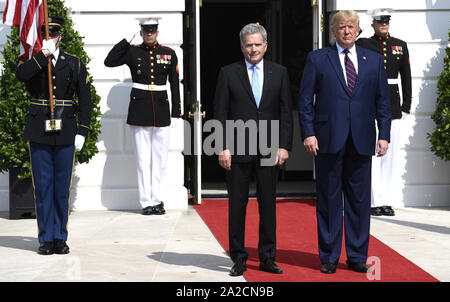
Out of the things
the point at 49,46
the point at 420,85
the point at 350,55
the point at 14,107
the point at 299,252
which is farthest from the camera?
the point at 420,85

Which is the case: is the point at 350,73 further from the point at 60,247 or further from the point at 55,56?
the point at 60,247

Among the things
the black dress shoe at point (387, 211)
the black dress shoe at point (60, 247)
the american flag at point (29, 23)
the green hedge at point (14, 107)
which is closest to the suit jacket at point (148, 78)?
the green hedge at point (14, 107)

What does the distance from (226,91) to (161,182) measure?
11.2 feet

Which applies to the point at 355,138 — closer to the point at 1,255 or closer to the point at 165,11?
the point at 1,255

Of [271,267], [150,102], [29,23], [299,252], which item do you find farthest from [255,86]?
[150,102]

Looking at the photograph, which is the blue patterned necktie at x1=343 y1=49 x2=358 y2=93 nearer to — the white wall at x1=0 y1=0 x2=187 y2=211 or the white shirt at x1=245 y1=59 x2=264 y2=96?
the white shirt at x1=245 y1=59 x2=264 y2=96

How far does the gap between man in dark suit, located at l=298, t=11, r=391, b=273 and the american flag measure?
7.39ft

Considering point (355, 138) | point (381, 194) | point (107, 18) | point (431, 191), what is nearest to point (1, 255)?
point (355, 138)

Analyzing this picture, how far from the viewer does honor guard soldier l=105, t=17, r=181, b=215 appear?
8164 mm

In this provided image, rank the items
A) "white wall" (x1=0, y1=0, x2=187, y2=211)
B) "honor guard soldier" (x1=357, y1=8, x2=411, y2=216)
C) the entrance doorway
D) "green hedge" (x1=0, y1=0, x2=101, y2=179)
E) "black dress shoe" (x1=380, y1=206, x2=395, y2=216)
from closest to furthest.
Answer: "green hedge" (x1=0, y1=0, x2=101, y2=179) < "honor guard soldier" (x1=357, y1=8, x2=411, y2=216) < "black dress shoe" (x1=380, y1=206, x2=395, y2=216) < "white wall" (x1=0, y1=0, x2=187, y2=211) < the entrance doorway

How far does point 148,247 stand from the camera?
249 inches

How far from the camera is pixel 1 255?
6.02 metres

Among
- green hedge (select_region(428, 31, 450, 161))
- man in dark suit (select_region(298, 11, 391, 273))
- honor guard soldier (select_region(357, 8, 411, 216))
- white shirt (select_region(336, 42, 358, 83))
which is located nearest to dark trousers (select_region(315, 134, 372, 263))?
man in dark suit (select_region(298, 11, 391, 273))

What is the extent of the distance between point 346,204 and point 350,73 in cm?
93
